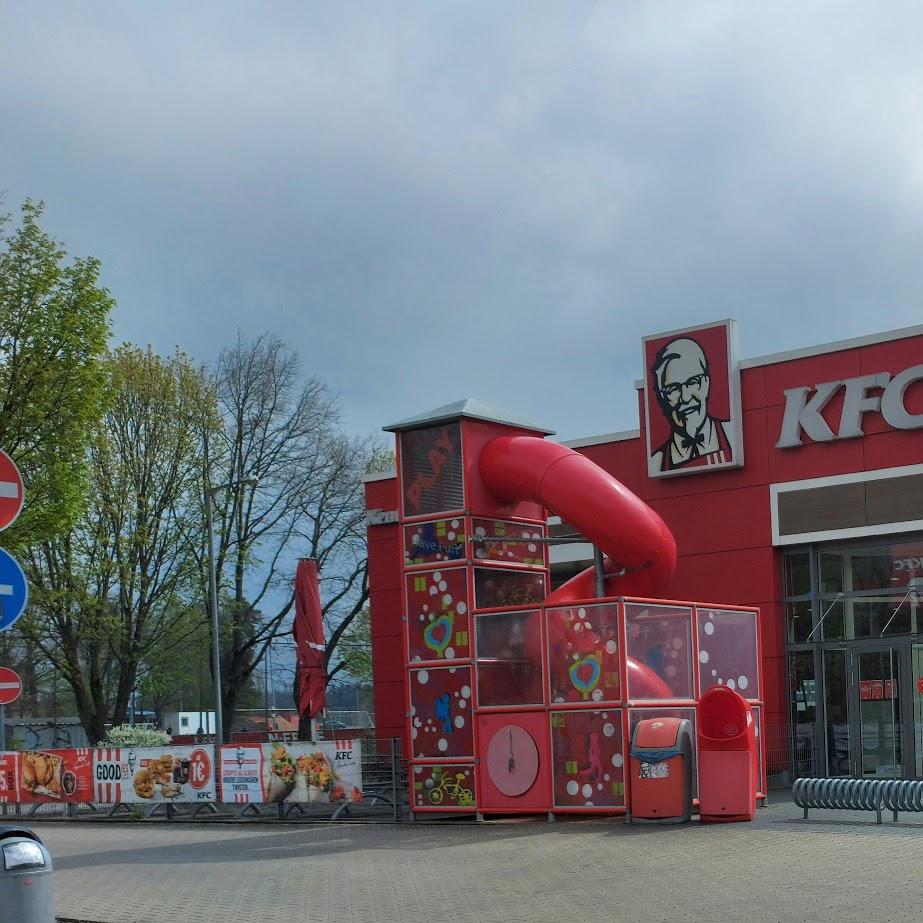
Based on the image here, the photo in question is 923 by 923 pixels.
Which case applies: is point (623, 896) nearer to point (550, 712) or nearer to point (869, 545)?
point (550, 712)

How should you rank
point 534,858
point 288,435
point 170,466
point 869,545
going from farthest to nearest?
point 288,435 < point 170,466 < point 869,545 < point 534,858

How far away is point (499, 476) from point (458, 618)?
2.05 metres

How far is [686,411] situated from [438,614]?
748cm

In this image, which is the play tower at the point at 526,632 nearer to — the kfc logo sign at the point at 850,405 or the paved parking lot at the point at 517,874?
the paved parking lot at the point at 517,874

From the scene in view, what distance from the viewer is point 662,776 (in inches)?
685

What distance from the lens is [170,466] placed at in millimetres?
38656

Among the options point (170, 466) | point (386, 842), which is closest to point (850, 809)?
point (386, 842)

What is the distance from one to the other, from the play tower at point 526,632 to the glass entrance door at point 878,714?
3.72m

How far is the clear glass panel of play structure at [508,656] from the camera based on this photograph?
753 inches

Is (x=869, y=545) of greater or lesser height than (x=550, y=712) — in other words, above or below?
above

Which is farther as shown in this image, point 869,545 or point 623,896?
point 869,545

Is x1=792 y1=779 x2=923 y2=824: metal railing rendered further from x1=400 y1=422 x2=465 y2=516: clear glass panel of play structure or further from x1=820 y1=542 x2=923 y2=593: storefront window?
x1=820 y1=542 x2=923 y2=593: storefront window

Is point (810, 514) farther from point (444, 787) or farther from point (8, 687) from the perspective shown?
point (8, 687)

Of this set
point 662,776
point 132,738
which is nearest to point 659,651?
point 662,776
